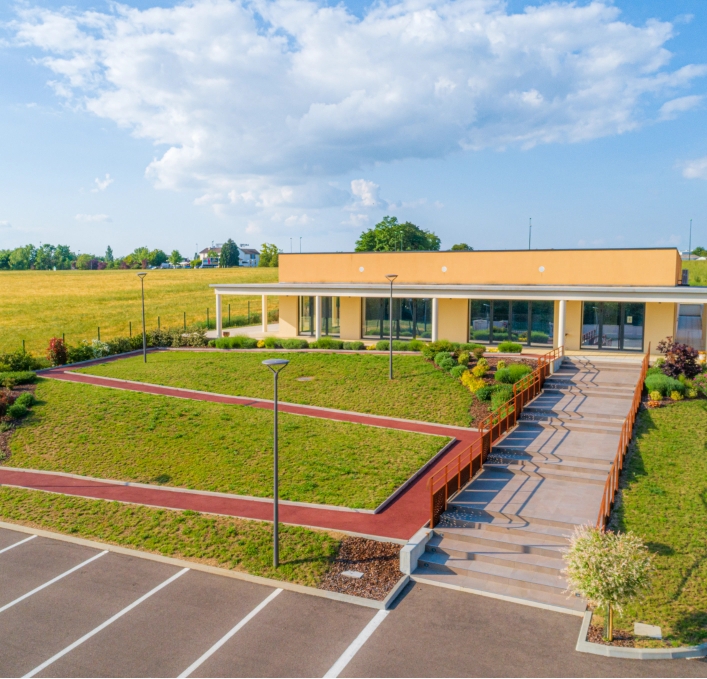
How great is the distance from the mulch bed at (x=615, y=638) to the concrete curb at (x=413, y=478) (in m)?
5.86

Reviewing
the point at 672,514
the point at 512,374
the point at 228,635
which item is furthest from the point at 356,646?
the point at 512,374

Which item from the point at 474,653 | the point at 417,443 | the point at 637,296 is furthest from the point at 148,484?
the point at 637,296

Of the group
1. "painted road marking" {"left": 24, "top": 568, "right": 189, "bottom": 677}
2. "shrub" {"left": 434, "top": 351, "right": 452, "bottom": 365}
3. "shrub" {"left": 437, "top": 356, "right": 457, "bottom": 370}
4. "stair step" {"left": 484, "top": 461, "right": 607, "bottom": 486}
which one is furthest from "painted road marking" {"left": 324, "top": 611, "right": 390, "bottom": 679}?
"shrub" {"left": 434, "top": 351, "right": 452, "bottom": 365}

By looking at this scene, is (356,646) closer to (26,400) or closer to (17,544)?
(17,544)

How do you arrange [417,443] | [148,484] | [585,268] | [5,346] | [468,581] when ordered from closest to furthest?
[468,581]
[148,484]
[417,443]
[585,268]
[5,346]

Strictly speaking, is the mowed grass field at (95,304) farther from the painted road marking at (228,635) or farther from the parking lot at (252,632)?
the painted road marking at (228,635)

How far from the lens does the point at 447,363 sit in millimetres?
26922

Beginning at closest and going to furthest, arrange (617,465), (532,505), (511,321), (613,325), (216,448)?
(532,505), (617,465), (216,448), (613,325), (511,321)

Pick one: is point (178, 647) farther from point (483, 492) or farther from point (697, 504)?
point (697, 504)

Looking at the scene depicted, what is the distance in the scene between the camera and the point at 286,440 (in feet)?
63.9

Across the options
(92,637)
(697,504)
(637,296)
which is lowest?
(92,637)

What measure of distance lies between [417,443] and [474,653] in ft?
31.6

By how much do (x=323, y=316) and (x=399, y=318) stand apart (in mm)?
5159

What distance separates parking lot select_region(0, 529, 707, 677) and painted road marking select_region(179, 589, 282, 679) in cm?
2
